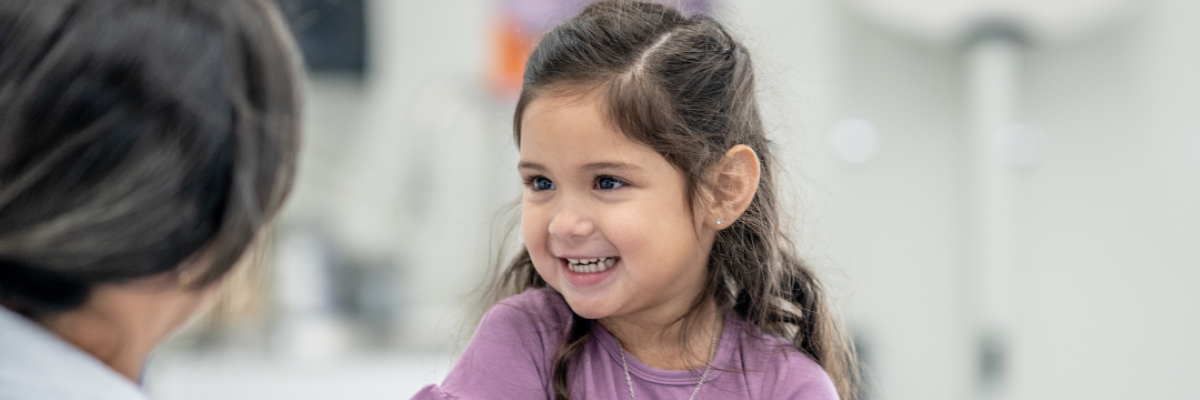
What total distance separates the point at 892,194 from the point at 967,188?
0.16m

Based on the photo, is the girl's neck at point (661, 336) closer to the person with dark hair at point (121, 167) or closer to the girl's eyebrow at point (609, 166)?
the girl's eyebrow at point (609, 166)

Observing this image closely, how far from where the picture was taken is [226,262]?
20.9 inches

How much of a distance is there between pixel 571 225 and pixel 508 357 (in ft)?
0.42

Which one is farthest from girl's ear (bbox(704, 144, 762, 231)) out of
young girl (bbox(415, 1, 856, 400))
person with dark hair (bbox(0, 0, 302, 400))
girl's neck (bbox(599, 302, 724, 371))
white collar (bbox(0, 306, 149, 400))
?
white collar (bbox(0, 306, 149, 400))

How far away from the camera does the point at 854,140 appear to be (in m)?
1.81

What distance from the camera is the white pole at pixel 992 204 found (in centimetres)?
161

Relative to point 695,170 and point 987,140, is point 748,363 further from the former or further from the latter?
point 987,140

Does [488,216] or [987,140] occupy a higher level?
[987,140]

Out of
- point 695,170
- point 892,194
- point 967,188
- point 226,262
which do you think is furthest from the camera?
point 892,194

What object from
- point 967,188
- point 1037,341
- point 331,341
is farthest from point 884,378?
point 331,341

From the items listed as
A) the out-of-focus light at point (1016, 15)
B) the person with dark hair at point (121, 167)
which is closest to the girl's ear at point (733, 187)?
the person with dark hair at point (121, 167)

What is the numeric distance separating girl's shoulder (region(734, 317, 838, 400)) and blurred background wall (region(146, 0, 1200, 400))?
891 mm

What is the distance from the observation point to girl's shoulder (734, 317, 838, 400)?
0.67 m

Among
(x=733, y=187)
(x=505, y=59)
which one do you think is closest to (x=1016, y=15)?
(x=505, y=59)
